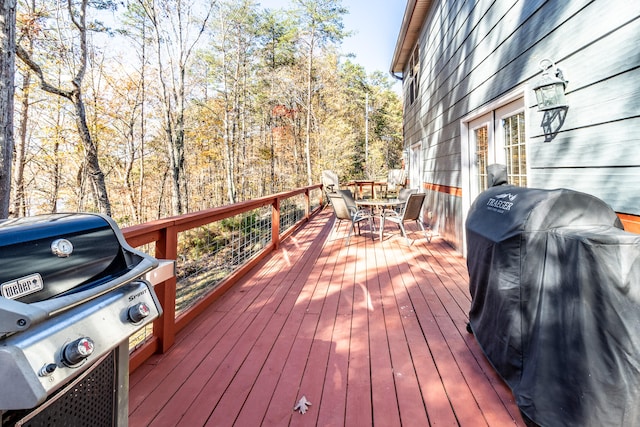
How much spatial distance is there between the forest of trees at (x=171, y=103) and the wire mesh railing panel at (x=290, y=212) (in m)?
3.65

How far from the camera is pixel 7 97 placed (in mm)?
2512

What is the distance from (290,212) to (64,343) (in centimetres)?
597

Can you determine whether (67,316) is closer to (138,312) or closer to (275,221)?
(138,312)

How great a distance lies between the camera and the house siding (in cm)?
156

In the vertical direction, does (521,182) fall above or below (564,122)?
below

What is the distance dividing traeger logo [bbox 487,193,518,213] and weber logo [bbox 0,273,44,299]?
179 centimetres

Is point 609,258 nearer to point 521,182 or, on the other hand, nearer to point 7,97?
point 521,182

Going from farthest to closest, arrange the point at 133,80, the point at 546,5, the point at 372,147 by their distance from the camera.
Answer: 1. the point at 372,147
2. the point at 133,80
3. the point at 546,5

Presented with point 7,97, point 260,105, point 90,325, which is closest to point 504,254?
point 90,325

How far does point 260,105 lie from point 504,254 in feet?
53.1

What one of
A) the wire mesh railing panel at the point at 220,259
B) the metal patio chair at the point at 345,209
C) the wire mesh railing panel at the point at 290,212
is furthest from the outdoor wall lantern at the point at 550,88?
the wire mesh railing panel at the point at 290,212

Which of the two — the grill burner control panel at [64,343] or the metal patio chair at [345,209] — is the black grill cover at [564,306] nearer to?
the grill burner control panel at [64,343]

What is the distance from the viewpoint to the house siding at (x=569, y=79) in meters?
1.56

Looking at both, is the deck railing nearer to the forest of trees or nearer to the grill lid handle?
the grill lid handle
